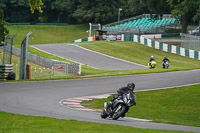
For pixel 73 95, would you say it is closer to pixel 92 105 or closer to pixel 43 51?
pixel 92 105

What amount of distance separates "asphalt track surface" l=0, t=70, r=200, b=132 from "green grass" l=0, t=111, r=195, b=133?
1.99 meters

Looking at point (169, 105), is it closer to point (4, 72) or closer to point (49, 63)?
point (4, 72)

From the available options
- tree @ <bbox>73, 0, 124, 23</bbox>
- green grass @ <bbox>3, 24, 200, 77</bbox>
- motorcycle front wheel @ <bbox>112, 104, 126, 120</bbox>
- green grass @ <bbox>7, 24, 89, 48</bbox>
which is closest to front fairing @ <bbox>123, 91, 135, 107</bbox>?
motorcycle front wheel @ <bbox>112, 104, 126, 120</bbox>

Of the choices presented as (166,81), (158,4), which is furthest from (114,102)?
(158,4)

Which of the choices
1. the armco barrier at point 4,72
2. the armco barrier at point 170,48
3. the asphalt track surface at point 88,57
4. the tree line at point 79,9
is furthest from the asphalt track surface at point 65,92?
the tree line at point 79,9

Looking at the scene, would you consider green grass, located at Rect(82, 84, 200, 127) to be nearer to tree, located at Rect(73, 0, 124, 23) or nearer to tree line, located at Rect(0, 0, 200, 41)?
tree line, located at Rect(0, 0, 200, 41)

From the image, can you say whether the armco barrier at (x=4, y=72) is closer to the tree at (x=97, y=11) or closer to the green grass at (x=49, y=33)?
the green grass at (x=49, y=33)

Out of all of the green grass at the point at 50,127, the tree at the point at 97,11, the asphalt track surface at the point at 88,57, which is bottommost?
the asphalt track surface at the point at 88,57

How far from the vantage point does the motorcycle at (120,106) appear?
16.0 metres

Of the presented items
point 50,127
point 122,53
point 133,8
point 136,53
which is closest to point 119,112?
point 50,127

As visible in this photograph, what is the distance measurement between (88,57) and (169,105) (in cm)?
3361

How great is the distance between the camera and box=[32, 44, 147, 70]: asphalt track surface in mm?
47875

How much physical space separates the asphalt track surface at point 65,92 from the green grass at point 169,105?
1532 mm

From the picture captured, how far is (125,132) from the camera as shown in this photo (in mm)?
12172
